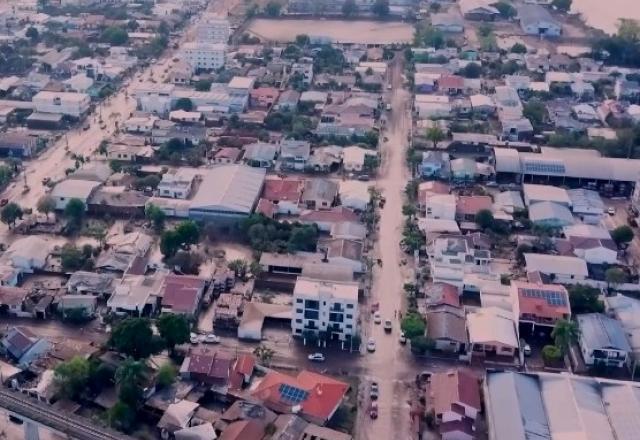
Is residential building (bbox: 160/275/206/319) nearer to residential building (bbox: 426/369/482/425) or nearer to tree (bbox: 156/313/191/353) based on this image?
tree (bbox: 156/313/191/353)

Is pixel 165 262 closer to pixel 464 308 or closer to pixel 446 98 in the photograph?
pixel 464 308

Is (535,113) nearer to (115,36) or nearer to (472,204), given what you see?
(472,204)

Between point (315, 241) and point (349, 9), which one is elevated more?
point (349, 9)

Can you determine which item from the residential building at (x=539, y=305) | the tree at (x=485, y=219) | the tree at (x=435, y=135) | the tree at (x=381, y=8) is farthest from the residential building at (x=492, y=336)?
the tree at (x=381, y=8)

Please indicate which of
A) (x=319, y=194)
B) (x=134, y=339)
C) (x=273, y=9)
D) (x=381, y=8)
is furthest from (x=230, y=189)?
(x=381, y=8)

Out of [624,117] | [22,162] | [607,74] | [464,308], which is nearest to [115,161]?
[22,162]
